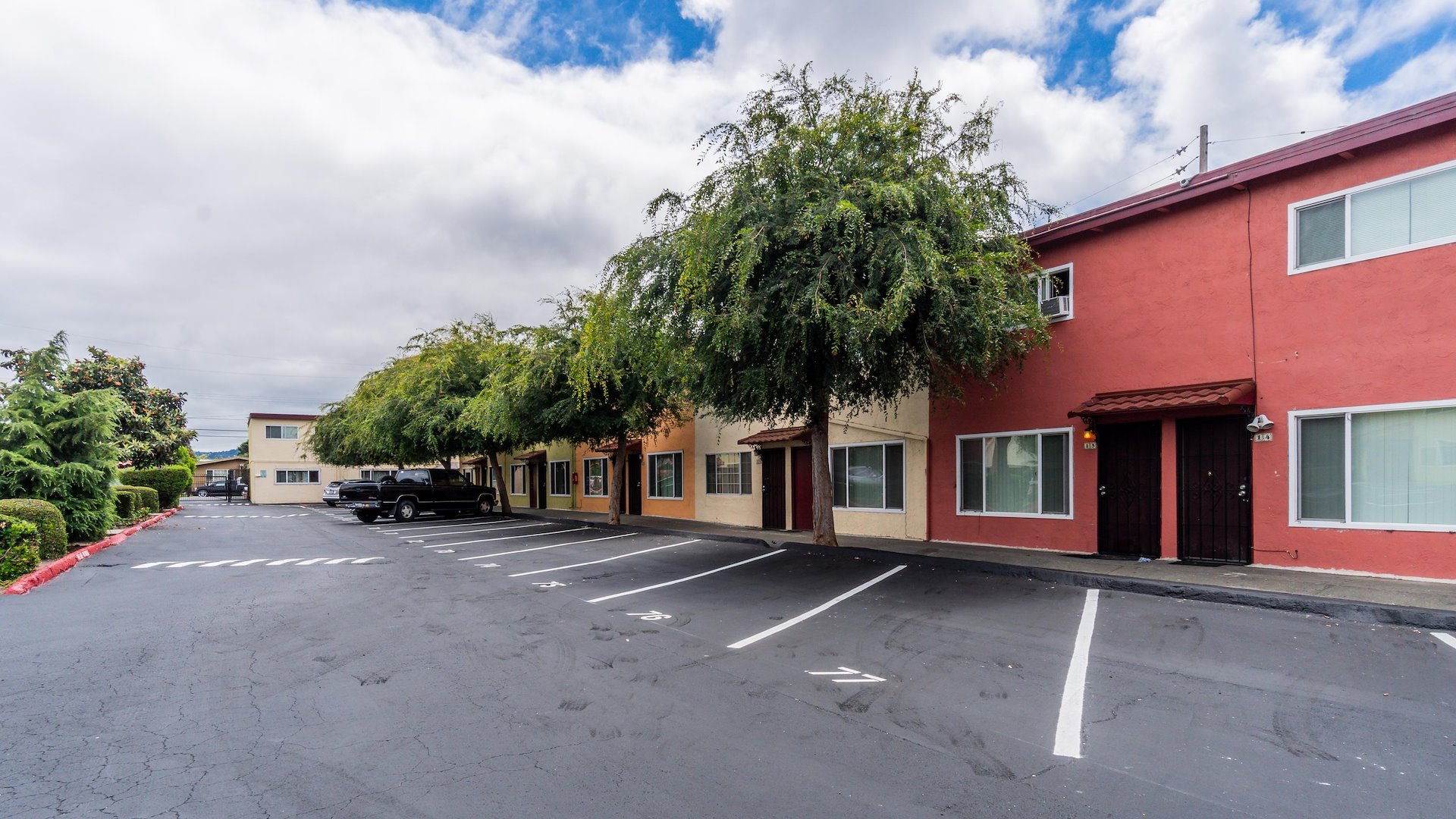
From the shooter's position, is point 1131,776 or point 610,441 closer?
point 1131,776

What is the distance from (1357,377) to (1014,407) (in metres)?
4.75

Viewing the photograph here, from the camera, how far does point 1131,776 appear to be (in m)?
4.02

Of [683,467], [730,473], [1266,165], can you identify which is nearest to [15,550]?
[730,473]

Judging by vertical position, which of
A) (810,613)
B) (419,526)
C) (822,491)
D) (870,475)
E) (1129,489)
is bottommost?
(419,526)

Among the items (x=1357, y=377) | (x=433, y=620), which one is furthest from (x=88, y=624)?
(x=1357, y=377)

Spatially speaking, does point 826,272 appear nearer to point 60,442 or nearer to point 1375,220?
point 1375,220

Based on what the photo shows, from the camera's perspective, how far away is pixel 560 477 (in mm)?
31766

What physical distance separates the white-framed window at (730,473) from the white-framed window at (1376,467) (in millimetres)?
12345

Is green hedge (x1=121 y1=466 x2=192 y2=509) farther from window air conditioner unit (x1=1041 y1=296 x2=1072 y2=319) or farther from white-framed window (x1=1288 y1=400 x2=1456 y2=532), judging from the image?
white-framed window (x1=1288 y1=400 x2=1456 y2=532)

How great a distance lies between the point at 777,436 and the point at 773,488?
187cm

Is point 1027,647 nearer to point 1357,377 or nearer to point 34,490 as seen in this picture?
point 1357,377

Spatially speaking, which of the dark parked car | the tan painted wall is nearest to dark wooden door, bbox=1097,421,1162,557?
the tan painted wall

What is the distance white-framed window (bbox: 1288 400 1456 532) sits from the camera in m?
8.58

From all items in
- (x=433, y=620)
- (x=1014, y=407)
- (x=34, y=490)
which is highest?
(x=1014, y=407)
